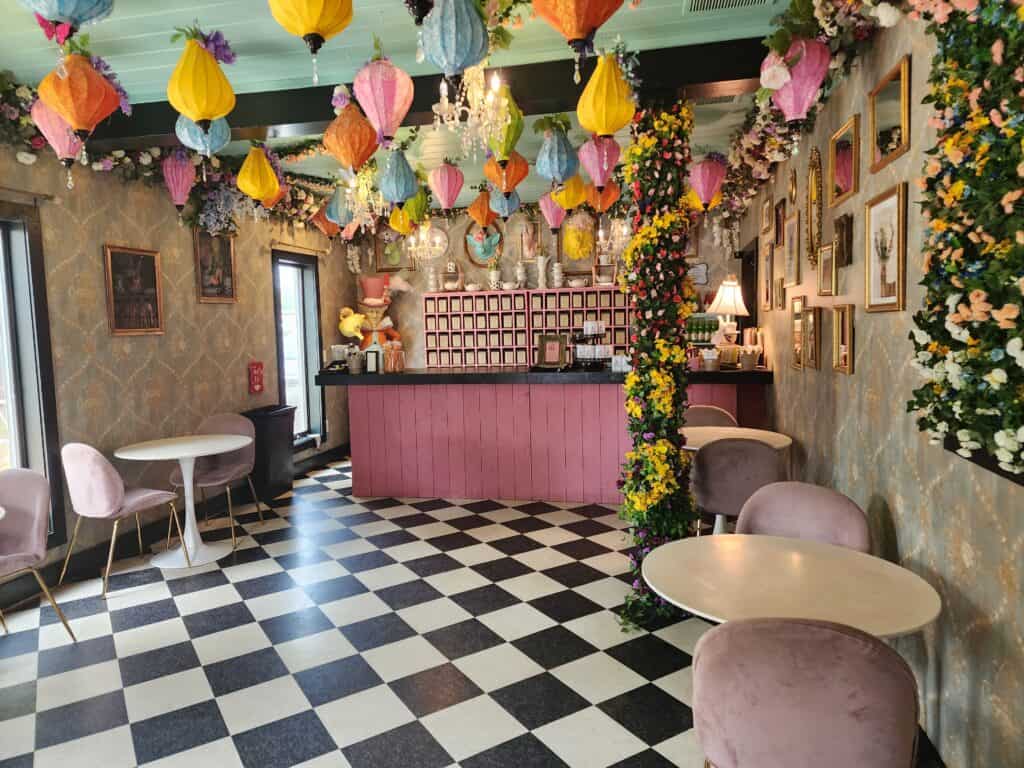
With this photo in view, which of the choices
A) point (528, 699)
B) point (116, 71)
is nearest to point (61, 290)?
point (116, 71)

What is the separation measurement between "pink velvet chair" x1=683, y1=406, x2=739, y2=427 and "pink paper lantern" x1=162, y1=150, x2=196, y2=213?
3808 mm

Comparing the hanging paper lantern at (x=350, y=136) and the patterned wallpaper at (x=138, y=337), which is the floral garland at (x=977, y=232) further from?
the patterned wallpaper at (x=138, y=337)

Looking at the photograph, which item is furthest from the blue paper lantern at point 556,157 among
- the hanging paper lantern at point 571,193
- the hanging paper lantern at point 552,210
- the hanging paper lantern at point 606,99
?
the hanging paper lantern at point 552,210

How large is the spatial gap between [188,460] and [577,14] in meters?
3.91

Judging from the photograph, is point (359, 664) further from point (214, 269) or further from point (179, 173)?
→ point (214, 269)

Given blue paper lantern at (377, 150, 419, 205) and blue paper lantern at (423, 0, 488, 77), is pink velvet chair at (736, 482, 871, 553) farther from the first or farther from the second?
blue paper lantern at (377, 150, 419, 205)

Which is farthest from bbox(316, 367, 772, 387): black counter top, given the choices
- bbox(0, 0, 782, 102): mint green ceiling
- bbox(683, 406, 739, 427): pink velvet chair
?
bbox(0, 0, 782, 102): mint green ceiling

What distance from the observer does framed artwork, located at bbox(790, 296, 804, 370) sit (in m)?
4.08

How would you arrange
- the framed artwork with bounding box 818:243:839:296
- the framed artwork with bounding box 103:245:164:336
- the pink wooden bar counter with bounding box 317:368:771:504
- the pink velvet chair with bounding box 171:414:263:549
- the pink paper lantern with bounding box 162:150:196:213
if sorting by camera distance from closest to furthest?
the framed artwork with bounding box 818:243:839:296
the pink paper lantern with bounding box 162:150:196:213
the framed artwork with bounding box 103:245:164:336
the pink velvet chair with bounding box 171:414:263:549
the pink wooden bar counter with bounding box 317:368:771:504

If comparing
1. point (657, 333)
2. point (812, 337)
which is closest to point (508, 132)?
point (657, 333)

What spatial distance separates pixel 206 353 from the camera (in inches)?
222

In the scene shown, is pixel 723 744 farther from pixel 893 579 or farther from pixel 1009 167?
pixel 1009 167

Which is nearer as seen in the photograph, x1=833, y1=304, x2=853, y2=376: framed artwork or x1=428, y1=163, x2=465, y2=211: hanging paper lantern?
x1=833, y1=304, x2=853, y2=376: framed artwork

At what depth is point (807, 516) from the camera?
8.29 feet
